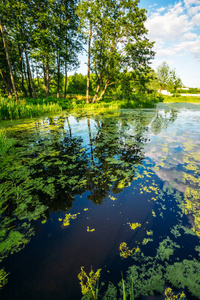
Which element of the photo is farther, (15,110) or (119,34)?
(119,34)

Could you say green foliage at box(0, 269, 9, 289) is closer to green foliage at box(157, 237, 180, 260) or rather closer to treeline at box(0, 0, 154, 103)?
green foliage at box(157, 237, 180, 260)

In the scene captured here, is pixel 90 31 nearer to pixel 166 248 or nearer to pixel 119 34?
pixel 119 34

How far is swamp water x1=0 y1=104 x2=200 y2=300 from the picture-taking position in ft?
4.28

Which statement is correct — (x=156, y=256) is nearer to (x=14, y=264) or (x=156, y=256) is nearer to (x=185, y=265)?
(x=185, y=265)

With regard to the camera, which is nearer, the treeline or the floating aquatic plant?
the floating aquatic plant

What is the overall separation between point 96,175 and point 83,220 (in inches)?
46.6

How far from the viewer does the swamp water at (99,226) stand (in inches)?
51.3

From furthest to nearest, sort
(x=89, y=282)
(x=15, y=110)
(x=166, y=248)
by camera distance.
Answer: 1. (x=15, y=110)
2. (x=166, y=248)
3. (x=89, y=282)

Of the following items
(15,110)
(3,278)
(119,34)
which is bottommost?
(3,278)

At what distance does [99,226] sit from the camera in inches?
73.5

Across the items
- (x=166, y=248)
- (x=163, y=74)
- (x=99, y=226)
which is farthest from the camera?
(x=163, y=74)

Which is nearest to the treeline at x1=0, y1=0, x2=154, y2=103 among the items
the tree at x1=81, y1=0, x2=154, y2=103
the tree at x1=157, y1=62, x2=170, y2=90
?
the tree at x1=81, y1=0, x2=154, y2=103

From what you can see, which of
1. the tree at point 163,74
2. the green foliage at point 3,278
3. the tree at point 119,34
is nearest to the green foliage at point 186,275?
the green foliage at point 3,278

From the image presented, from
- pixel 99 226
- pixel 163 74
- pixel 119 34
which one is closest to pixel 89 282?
pixel 99 226
